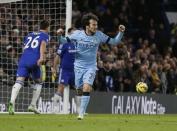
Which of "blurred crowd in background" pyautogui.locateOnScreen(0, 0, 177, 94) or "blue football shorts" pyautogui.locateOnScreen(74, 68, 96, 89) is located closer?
"blue football shorts" pyautogui.locateOnScreen(74, 68, 96, 89)

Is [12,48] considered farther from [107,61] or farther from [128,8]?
[128,8]

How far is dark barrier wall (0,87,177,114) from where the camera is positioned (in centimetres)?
2236

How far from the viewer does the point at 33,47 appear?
63.2 ft

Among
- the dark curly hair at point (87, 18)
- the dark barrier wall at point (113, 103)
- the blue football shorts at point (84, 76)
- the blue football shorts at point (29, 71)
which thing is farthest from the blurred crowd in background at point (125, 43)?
the dark curly hair at point (87, 18)

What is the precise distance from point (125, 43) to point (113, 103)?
467 centimetres

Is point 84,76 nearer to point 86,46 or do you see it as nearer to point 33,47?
point 86,46

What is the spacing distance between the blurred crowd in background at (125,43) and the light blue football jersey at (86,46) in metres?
5.48

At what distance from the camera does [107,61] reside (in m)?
25.5

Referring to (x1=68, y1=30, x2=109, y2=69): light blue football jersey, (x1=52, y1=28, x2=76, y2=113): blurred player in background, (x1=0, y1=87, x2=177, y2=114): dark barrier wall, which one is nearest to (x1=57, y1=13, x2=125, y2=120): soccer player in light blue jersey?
(x1=68, y1=30, x2=109, y2=69): light blue football jersey

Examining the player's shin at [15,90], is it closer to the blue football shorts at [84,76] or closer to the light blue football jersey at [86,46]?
the blue football shorts at [84,76]

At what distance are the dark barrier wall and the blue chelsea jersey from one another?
9.64ft

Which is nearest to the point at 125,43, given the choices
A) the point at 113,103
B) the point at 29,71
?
the point at 113,103

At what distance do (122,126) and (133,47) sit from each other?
15.0m

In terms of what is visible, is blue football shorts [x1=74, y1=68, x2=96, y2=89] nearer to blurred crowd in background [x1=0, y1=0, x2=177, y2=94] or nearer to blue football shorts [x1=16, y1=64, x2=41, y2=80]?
blue football shorts [x1=16, y1=64, x2=41, y2=80]
